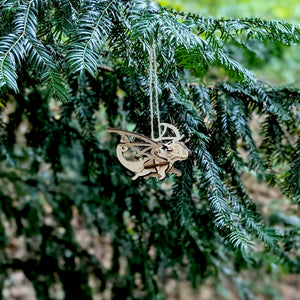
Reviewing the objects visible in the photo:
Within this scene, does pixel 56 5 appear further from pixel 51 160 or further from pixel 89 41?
pixel 51 160

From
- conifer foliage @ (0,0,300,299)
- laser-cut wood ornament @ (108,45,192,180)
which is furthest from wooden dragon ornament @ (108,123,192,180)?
conifer foliage @ (0,0,300,299)

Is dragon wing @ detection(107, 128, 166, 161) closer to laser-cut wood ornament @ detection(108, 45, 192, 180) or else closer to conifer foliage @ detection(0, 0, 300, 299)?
laser-cut wood ornament @ detection(108, 45, 192, 180)

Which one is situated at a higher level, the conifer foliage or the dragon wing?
the conifer foliage

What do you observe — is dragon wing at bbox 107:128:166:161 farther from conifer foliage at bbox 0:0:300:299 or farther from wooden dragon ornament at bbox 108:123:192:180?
conifer foliage at bbox 0:0:300:299

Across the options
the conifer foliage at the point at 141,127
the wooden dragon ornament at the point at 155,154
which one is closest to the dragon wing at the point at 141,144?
the wooden dragon ornament at the point at 155,154

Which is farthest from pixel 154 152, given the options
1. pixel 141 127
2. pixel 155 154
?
pixel 141 127

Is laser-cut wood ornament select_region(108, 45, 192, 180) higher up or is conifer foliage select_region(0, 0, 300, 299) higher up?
conifer foliage select_region(0, 0, 300, 299)

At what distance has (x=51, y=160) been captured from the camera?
150 centimetres

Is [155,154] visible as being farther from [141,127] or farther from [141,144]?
[141,127]

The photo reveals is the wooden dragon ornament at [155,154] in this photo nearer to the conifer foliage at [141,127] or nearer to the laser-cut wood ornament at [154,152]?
the laser-cut wood ornament at [154,152]

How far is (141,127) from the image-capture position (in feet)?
3.03

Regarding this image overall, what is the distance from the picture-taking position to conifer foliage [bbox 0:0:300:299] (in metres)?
0.73

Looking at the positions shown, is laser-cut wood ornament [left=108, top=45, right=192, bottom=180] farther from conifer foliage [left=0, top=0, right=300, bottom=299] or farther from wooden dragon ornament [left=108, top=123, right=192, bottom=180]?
conifer foliage [left=0, top=0, right=300, bottom=299]

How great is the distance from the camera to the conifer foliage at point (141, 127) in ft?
2.39
